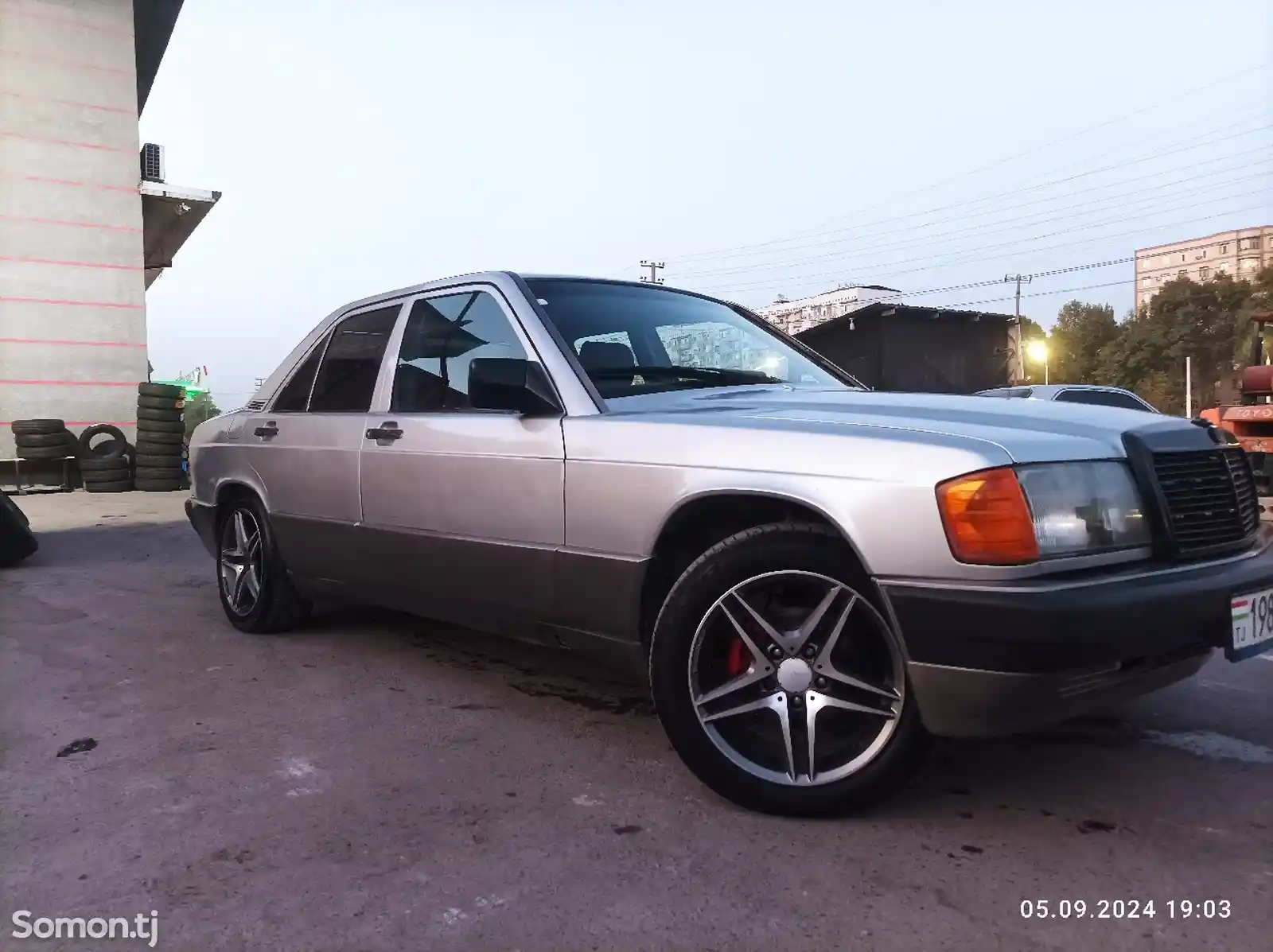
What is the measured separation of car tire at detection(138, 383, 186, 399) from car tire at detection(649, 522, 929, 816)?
565 inches

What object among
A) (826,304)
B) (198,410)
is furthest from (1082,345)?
(198,410)

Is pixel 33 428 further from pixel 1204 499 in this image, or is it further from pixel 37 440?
pixel 1204 499

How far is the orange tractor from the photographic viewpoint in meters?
11.7

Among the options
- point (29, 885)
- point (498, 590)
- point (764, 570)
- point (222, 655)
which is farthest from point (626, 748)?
point (222, 655)

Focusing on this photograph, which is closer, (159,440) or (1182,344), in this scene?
(159,440)

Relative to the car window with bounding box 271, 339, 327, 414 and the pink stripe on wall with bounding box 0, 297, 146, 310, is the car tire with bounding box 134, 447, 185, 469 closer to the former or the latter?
the pink stripe on wall with bounding box 0, 297, 146, 310

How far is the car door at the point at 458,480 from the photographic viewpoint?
3.05 meters

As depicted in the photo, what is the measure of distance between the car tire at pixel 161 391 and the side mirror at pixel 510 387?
535 inches

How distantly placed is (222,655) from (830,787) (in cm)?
302

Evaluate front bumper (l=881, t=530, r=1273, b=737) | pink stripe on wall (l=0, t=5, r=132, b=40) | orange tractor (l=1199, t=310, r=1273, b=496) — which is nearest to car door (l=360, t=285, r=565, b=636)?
front bumper (l=881, t=530, r=1273, b=737)

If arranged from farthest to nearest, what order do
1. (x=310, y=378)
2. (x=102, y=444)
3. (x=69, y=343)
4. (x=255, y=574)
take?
(x=69, y=343)
(x=102, y=444)
(x=255, y=574)
(x=310, y=378)

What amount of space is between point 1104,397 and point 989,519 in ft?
29.3

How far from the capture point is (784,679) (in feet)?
8.00

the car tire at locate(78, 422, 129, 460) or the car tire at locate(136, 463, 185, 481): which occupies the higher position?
the car tire at locate(78, 422, 129, 460)
